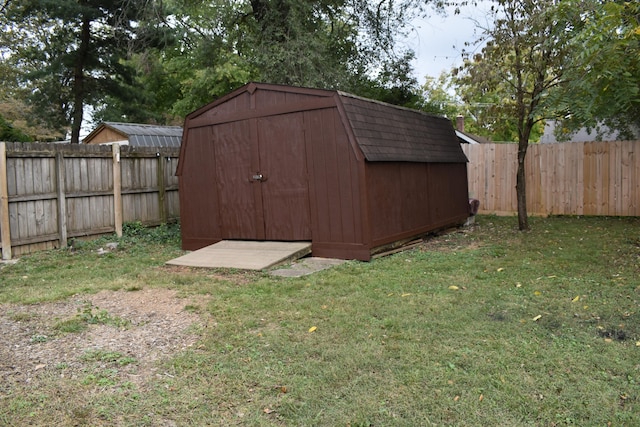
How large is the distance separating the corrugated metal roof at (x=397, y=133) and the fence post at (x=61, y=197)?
4900mm

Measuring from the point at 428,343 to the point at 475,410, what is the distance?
97 centimetres

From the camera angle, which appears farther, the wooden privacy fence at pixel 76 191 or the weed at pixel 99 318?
the wooden privacy fence at pixel 76 191

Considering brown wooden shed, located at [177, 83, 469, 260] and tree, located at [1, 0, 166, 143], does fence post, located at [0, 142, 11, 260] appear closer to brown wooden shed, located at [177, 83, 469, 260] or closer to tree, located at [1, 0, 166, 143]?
brown wooden shed, located at [177, 83, 469, 260]

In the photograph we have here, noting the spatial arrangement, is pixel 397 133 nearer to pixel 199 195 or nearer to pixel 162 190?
pixel 199 195

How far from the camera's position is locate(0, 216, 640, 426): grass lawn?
264 centimetres

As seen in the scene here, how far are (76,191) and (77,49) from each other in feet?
32.6

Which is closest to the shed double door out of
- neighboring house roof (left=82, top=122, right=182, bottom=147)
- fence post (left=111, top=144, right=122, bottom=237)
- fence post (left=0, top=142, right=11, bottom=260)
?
fence post (left=111, top=144, right=122, bottom=237)

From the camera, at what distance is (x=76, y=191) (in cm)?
859

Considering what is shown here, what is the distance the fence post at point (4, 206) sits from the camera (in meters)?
7.29

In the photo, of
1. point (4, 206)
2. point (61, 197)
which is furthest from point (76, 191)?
point (4, 206)

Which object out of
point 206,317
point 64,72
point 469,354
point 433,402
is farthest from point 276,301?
point 64,72

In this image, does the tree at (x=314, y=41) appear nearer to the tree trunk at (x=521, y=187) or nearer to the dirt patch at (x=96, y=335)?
the tree trunk at (x=521, y=187)

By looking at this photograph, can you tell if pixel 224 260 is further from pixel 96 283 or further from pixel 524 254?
pixel 524 254

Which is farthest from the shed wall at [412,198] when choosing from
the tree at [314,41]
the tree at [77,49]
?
the tree at [77,49]
